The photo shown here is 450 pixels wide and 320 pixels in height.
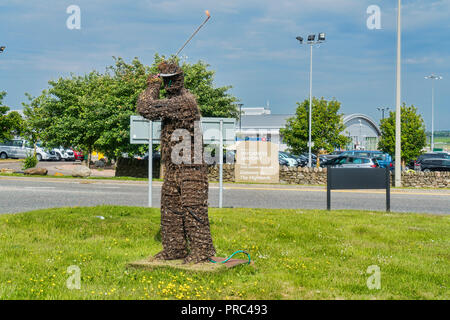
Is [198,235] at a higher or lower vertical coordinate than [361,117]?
lower

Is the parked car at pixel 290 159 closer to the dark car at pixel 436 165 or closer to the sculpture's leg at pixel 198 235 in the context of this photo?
the dark car at pixel 436 165

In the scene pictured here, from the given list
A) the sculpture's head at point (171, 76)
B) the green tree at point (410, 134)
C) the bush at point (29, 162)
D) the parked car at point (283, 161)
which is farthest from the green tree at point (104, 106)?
the sculpture's head at point (171, 76)

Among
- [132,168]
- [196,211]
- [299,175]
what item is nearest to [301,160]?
[299,175]

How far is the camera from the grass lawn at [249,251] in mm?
5086

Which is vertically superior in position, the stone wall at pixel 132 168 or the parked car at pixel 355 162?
the parked car at pixel 355 162

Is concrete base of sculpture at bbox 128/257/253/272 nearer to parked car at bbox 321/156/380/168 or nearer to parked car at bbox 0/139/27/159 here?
parked car at bbox 321/156/380/168

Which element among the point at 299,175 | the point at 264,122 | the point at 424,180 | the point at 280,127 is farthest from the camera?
the point at 264,122

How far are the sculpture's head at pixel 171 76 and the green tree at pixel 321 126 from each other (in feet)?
101

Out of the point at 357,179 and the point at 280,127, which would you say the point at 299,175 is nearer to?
the point at 357,179

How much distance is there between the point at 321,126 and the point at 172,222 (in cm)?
3107

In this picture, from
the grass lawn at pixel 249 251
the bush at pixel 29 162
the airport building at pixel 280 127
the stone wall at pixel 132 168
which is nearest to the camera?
the grass lawn at pixel 249 251

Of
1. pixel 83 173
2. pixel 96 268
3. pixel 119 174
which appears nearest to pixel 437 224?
pixel 96 268

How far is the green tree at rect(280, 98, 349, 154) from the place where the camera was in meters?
36.0

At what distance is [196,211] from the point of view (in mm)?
5695
